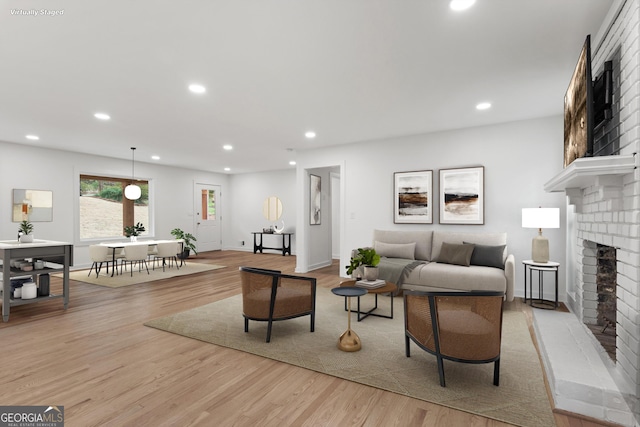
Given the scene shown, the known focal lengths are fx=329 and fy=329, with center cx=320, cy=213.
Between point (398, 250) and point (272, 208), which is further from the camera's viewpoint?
point (272, 208)

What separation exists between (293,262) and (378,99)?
530cm

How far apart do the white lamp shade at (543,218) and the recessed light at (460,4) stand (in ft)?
9.23

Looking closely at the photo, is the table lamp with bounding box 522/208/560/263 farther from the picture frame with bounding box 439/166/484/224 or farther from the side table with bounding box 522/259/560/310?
the picture frame with bounding box 439/166/484/224

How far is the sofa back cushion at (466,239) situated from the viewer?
15.6ft

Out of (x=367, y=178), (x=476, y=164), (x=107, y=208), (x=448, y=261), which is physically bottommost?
(x=448, y=261)

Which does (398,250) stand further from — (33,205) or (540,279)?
(33,205)

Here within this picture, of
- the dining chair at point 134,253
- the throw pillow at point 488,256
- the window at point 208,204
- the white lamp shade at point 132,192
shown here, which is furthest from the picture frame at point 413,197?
the window at point 208,204

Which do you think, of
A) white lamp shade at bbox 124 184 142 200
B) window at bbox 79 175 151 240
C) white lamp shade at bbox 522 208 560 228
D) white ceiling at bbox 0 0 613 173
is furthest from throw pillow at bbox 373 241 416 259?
window at bbox 79 175 151 240

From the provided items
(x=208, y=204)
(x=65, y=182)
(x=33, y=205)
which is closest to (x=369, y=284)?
(x=33, y=205)

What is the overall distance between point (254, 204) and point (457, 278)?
295 inches

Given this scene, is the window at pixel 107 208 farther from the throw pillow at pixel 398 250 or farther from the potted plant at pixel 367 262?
the potted plant at pixel 367 262

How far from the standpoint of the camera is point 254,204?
10609mm

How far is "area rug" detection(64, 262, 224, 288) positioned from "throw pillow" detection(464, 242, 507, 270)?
5.31 metres

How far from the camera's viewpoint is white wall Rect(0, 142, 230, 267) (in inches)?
247
